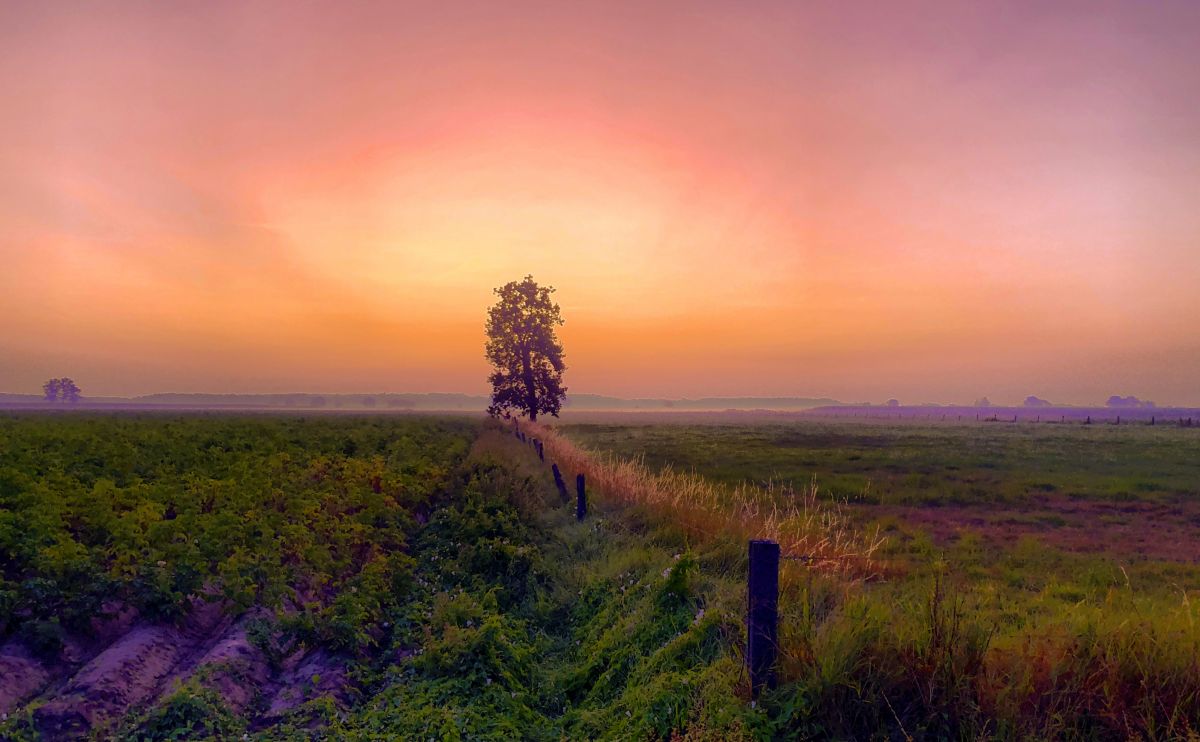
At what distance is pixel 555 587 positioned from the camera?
10.7m

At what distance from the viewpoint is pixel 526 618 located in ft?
32.4

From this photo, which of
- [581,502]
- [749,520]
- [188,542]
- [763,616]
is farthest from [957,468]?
[188,542]

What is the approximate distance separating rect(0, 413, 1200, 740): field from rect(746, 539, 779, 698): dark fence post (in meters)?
0.13

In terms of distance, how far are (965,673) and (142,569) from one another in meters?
9.10

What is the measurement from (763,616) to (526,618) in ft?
17.1

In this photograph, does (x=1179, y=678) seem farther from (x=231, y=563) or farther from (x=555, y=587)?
(x=231, y=563)

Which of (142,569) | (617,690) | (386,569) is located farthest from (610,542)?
(142,569)

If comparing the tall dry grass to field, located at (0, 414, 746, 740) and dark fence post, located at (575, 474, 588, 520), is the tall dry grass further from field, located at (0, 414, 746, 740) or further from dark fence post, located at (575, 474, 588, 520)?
field, located at (0, 414, 746, 740)

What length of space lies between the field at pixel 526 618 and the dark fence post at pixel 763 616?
0.43 feet

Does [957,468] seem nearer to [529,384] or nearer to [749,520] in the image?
[749,520]

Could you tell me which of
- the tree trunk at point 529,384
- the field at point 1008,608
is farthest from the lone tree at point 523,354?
the field at point 1008,608

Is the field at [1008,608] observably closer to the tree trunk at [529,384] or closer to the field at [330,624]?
the field at [330,624]

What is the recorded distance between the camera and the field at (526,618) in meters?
5.08

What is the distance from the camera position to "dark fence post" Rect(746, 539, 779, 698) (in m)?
5.46
